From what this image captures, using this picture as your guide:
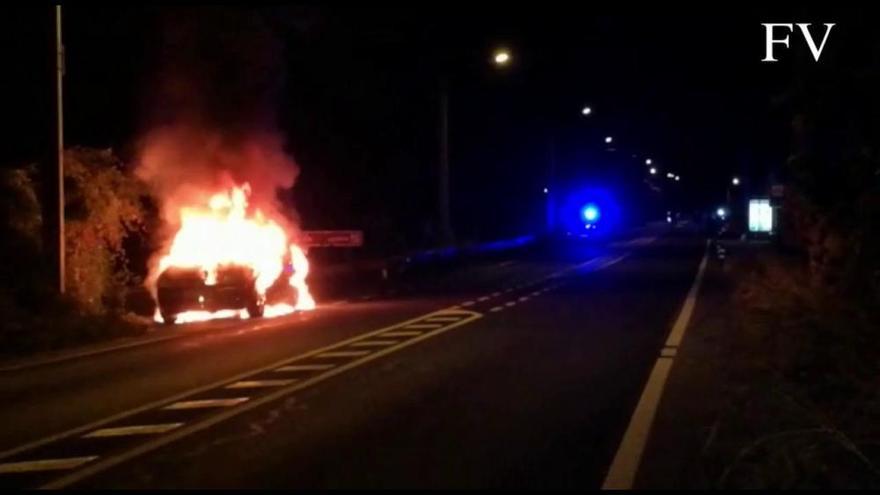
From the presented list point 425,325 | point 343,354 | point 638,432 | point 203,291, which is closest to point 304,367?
point 343,354

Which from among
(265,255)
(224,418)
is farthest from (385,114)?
(224,418)

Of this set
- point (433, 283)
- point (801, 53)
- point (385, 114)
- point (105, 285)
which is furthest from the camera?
point (385, 114)

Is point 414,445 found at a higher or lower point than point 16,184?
lower

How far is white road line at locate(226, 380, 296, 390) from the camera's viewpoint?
15398 mm

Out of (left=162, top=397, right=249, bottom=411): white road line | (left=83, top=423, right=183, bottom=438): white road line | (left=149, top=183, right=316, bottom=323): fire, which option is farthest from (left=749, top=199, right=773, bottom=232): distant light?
(left=83, top=423, right=183, bottom=438): white road line

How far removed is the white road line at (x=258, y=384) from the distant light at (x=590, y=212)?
264 ft

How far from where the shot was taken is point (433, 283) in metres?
40.8

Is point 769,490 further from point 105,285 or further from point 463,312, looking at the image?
point 105,285

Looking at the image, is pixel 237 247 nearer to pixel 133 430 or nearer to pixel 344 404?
pixel 344 404

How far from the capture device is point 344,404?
1384cm

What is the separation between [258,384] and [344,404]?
2090 millimetres

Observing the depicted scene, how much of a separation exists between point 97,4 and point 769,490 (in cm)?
3049

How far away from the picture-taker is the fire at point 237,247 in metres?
28.7

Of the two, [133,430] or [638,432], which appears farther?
[133,430]
